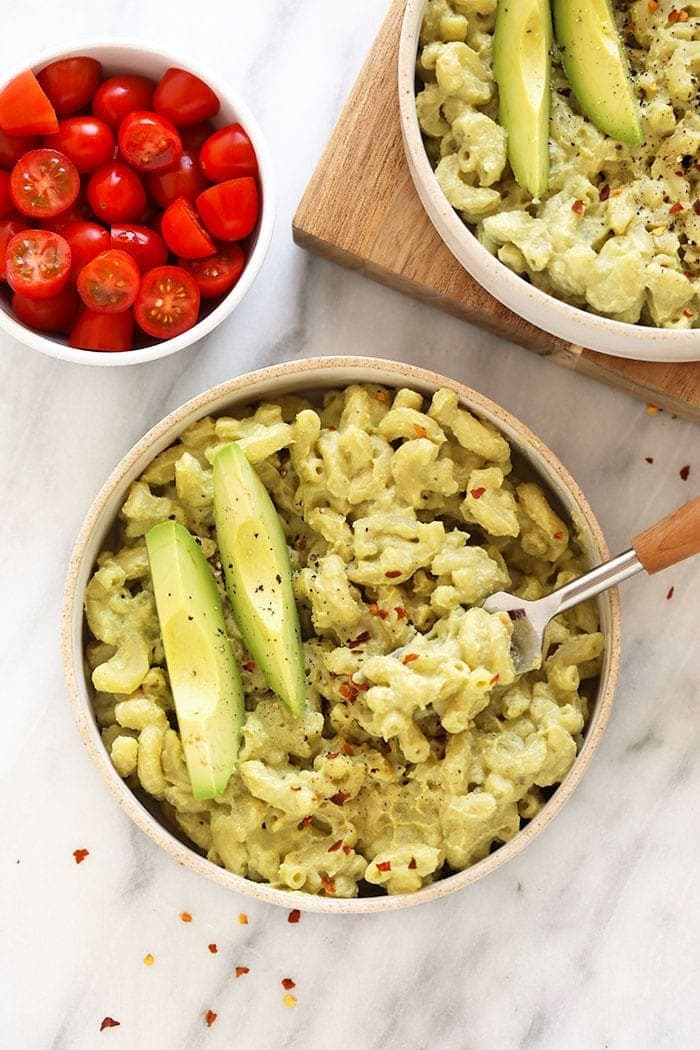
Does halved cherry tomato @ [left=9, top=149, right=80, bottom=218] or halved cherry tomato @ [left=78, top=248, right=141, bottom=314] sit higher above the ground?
halved cherry tomato @ [left=9, top=149, right=80, bottom=218]

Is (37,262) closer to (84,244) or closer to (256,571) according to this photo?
(84,244)

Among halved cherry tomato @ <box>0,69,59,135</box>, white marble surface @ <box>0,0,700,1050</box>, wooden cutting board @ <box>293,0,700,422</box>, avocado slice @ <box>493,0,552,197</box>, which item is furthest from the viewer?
white marble surface @ <box>0,0,700,1050</box>

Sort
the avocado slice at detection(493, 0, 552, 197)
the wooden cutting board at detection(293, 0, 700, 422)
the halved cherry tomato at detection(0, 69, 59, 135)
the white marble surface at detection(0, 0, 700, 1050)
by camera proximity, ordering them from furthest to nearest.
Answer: the white marble surface at detection(0, 0, 700, 1050), the wooden cutting board at detection(293, 0, 700, 422), the halved cherry tomato at detection(0, 69, 59, 135), the avocado slice at detection(493, 0, 552, 197)

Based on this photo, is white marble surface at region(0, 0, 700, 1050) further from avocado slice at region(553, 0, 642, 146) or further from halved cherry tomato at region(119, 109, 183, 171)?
avocado slice at region(553, 0, 642, 146)

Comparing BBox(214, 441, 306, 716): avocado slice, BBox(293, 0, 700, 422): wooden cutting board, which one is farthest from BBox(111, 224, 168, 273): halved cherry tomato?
BBox(214, 441, 306, 716): avocado slice

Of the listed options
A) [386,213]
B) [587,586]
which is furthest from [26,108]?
[587,586]

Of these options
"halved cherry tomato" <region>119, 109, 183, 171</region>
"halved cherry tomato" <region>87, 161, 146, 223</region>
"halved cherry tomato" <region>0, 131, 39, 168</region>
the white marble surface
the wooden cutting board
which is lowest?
the white marble surface

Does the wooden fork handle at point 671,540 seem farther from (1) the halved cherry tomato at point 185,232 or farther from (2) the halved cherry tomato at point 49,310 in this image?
(2) the halved cherry tomato at point 49,310

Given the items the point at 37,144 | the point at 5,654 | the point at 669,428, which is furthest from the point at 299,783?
the point at 37,144
